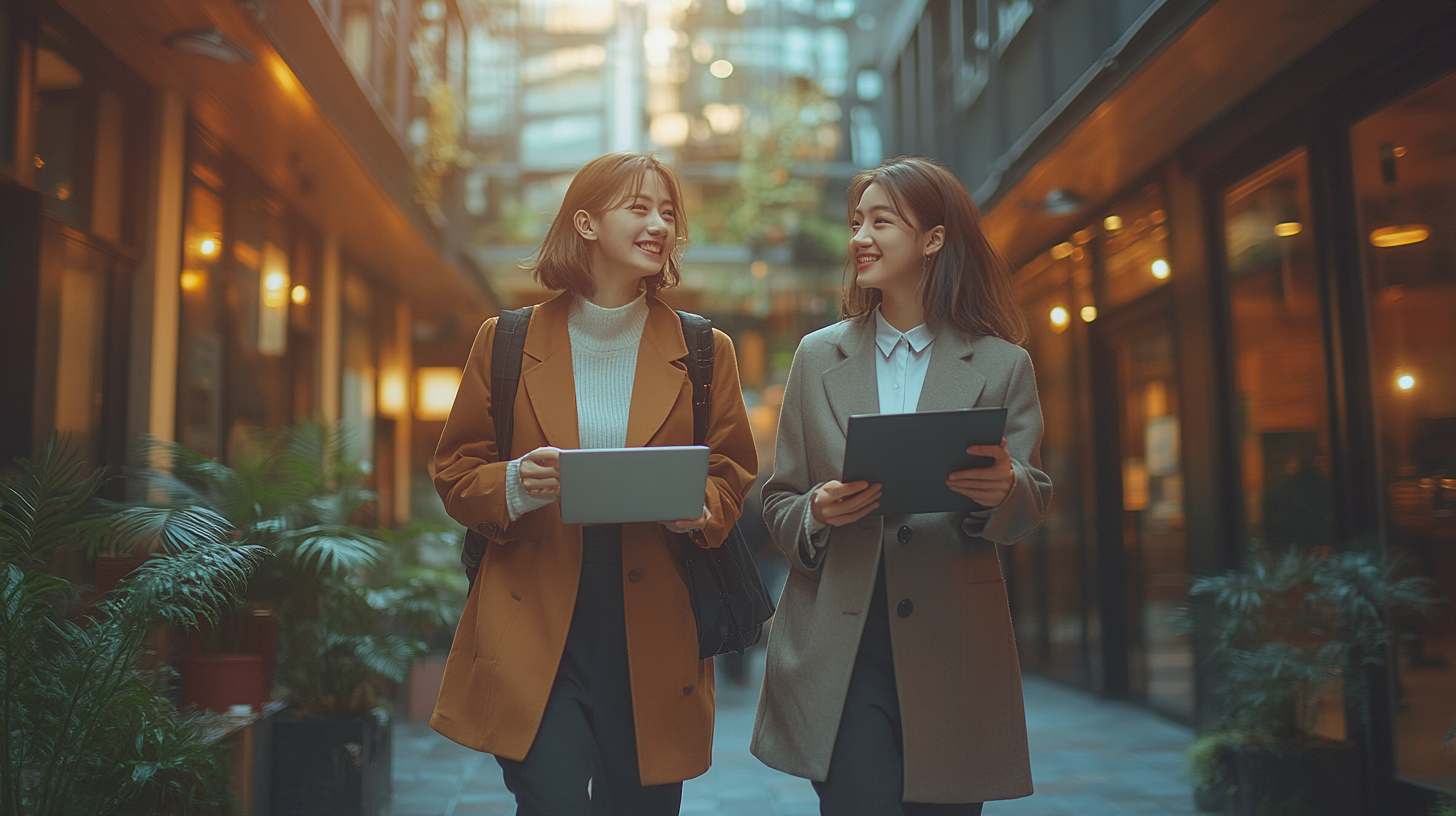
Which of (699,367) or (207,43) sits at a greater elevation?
(207,43)

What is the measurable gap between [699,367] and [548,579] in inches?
23.9

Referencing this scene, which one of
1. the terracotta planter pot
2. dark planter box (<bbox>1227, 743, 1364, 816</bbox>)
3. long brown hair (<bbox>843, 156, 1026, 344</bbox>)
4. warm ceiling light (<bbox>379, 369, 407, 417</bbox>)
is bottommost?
dark planter box (<bbox>1227, 743, 1364, 816</bbox>)

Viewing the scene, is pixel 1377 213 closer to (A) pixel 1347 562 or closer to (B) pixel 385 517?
(A) pixel 1347 562

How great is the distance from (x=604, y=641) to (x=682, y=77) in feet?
54.3

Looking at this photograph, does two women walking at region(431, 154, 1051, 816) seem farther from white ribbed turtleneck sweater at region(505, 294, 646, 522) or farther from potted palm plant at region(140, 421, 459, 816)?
potted palm plant at region(140, 421, 459, 816)

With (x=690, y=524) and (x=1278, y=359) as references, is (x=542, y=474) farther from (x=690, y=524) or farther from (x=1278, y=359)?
(x=1278, y=359)

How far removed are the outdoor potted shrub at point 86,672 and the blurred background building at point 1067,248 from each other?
158 centimetres

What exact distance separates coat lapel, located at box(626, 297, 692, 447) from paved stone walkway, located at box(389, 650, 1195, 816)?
3141 mm

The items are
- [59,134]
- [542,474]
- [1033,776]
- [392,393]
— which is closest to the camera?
[542,474]

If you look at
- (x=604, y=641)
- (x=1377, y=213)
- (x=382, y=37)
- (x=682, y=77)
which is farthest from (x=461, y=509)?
(x=682, y=77)

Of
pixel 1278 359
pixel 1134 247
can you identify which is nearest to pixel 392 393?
pixel 1134 247

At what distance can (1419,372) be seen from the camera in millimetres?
4625

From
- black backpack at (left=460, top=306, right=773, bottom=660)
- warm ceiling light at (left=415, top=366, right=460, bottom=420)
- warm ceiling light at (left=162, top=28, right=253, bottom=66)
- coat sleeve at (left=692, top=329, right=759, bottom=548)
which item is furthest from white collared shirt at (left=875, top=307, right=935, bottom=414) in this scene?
warm ceiling light at (left=415, top=366, right=460, bottom=420)

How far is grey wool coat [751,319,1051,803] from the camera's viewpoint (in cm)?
233
